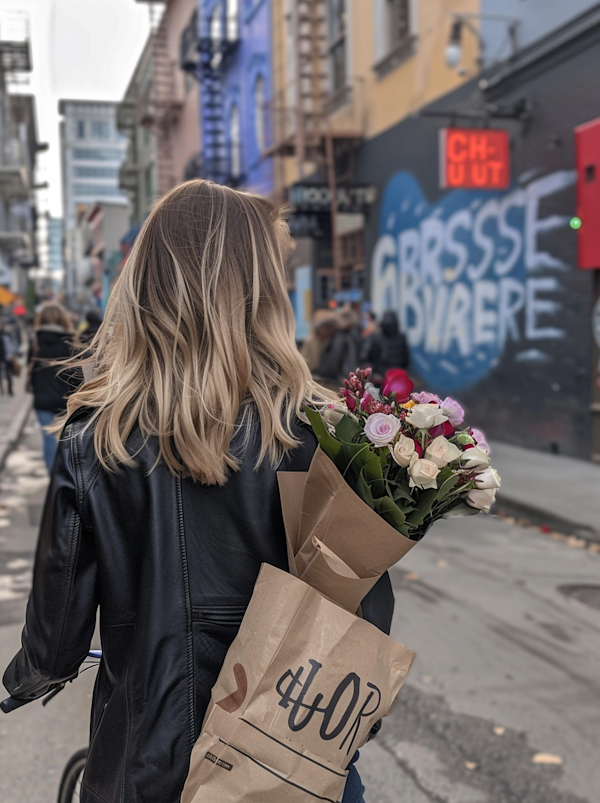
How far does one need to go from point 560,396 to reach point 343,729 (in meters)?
10.3

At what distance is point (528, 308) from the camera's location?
468 inches

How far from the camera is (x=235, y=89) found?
26156 millimetres

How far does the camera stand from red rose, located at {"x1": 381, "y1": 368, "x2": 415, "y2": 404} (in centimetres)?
178

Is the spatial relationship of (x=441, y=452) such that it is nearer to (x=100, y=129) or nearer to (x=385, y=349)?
(x=385, y=349)

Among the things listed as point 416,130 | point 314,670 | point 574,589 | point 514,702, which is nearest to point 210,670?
point 314,670

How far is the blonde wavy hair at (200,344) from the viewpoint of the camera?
167cm

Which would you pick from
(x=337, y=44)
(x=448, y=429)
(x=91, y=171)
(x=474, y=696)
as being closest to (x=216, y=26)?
(x=337, y=44)

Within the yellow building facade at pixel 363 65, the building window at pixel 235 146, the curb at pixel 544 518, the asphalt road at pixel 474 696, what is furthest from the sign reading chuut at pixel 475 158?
the building window at pixel 235 146

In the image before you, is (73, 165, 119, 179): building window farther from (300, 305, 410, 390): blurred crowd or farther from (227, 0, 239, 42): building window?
(300, 305, 410, 390): blurred crowd

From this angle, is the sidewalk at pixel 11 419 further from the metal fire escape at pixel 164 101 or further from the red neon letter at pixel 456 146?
the metal fire escape at pixel 164 101

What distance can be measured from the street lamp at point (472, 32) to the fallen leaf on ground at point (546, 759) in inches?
406

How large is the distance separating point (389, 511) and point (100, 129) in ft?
585

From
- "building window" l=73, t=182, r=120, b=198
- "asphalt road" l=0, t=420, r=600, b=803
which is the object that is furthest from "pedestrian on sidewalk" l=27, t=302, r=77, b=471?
"building window" l=73, t=182, r=120, b=198

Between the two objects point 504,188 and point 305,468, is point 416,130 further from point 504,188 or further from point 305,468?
point 305,468
